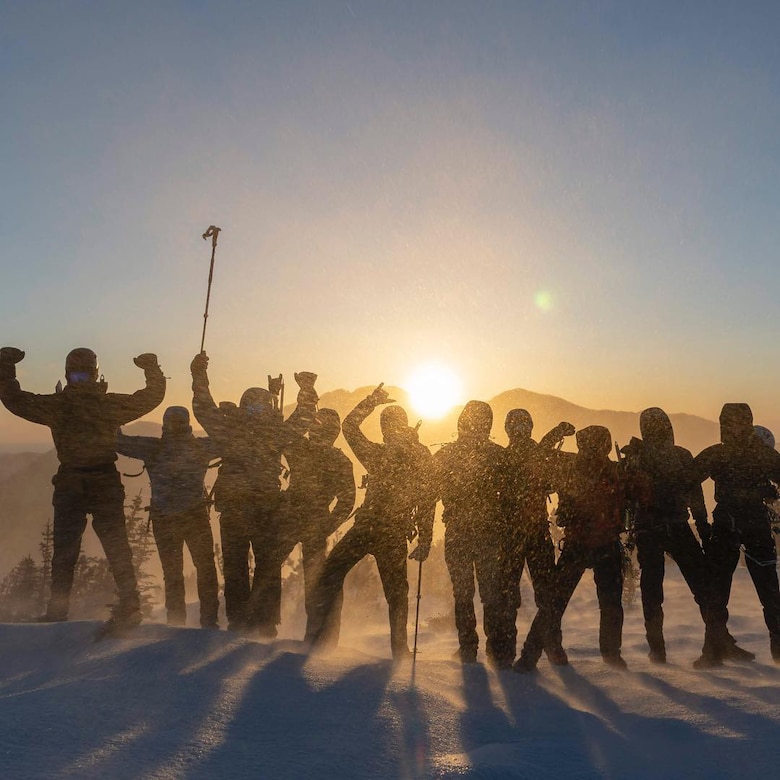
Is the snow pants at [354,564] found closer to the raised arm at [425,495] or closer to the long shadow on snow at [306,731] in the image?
the raised arm at [425,495]

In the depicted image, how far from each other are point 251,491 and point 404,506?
1.68 meters

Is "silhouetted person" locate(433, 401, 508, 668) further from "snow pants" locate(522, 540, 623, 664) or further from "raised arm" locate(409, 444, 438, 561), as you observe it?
"snow pants" locate(522, 540, 623, 664)

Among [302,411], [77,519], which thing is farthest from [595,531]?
[77,519]

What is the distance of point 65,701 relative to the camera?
3.92 meters

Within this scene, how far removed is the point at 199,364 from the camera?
25.3 feet

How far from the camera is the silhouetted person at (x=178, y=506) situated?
7.11 metres

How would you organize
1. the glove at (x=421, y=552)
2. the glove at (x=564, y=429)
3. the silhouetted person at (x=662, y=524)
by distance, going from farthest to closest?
the silhouetted person at (x=662, y=524) < the glove at (x=564, y=429) < the glove at (x=421, y=552)

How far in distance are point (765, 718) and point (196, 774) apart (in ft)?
12.2

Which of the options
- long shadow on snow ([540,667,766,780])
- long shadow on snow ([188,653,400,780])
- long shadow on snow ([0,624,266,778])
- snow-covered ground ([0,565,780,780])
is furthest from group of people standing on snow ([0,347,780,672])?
long shadow on snow ([188,653,400,780])

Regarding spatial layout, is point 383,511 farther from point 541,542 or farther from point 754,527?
point 754,527

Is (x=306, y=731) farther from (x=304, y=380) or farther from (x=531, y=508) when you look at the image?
(x=304, y=380)

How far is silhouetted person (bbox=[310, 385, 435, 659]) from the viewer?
21.5 ft

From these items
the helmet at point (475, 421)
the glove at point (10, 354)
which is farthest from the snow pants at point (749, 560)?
the glove at point (10, 354)

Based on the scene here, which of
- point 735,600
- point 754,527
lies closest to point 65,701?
point 754,527
